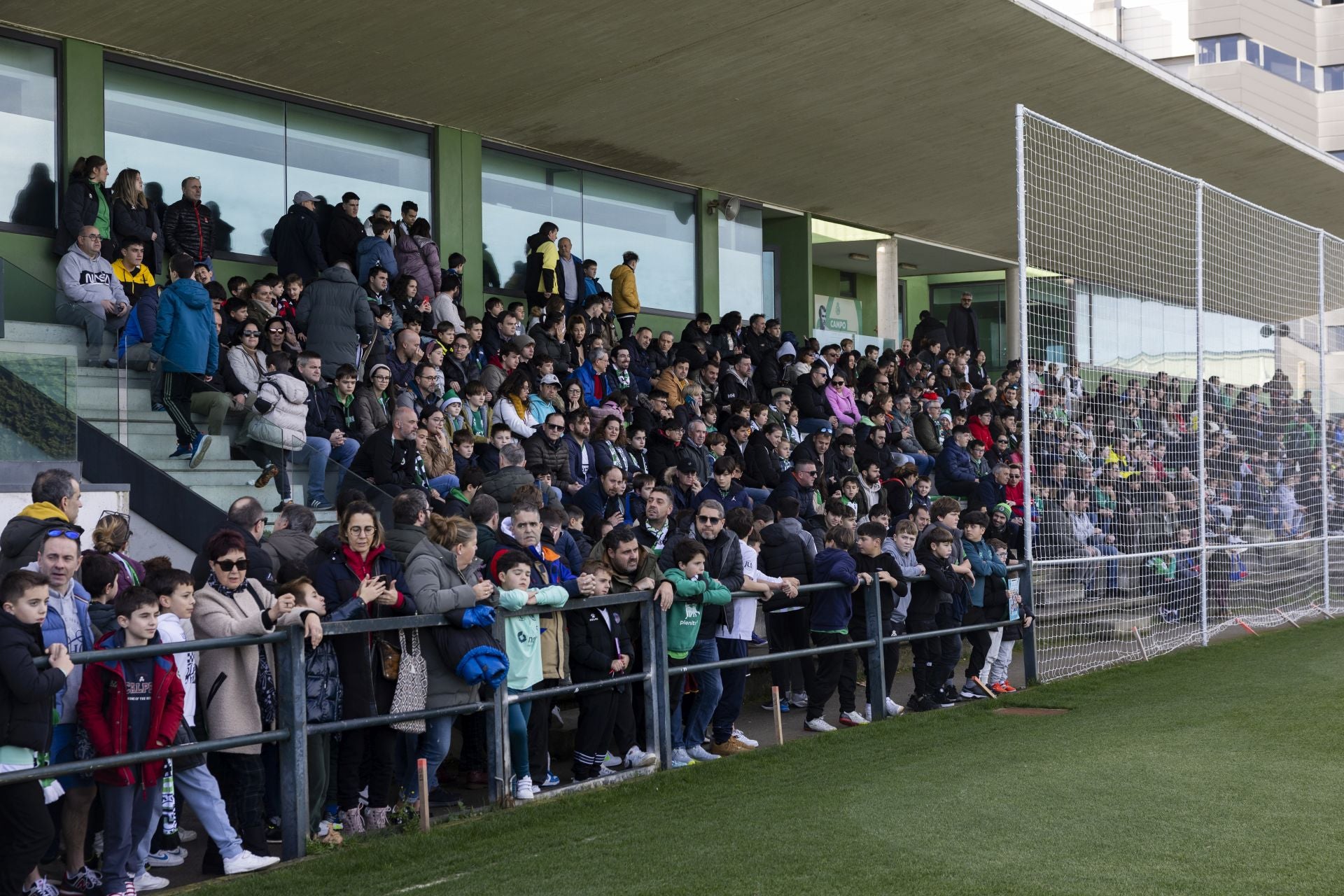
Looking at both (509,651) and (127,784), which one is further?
(509,651)

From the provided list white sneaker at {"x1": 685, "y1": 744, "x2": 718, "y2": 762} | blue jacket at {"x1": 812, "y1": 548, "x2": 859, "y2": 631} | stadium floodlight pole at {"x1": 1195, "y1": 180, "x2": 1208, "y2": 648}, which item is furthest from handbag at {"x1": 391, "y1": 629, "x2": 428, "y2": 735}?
stadium floodlight pole at {"x1": 1195, "y1": 180, "x2": 1208, "y2": 648}

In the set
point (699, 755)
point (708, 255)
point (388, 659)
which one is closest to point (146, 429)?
point (388, 659)

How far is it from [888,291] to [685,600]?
56.8ft

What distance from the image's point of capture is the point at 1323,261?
56.9ft

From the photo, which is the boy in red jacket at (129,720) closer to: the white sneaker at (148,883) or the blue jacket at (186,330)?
the white sneaker at (148,883)

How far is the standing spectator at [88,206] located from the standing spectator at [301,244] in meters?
1.82

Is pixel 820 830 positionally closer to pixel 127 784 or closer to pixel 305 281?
pixel 127 784

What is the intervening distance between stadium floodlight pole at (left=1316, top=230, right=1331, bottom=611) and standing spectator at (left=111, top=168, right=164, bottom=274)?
13001 millimetres

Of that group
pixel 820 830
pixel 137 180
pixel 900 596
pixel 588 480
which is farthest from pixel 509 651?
pixel 137 180

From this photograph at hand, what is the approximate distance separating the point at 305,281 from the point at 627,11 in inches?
177

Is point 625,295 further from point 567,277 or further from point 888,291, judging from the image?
point 888,291

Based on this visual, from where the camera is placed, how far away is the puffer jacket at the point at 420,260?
14.5m

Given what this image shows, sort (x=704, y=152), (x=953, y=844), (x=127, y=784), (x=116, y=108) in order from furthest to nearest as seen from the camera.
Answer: (x=704, y=152) < (x=116, y=108) < (x=953, y=844) < (x=127, y=784)

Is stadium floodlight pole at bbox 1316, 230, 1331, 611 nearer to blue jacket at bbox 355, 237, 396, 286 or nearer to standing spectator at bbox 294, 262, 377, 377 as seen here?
blue jacket at bbox 355, 237, 396, 286
